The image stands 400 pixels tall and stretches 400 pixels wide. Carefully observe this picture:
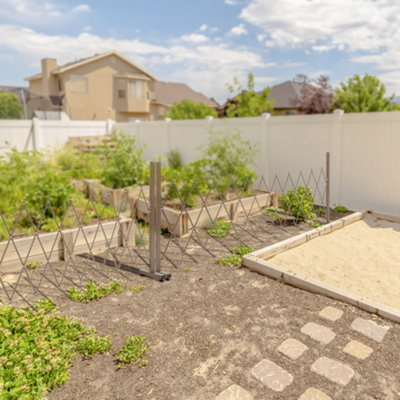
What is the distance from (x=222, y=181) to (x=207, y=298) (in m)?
4.58

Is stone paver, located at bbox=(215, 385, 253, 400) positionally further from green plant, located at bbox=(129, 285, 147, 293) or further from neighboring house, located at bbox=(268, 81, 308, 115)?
neighboring house, located at bbox=(268, 81, 308, 115)

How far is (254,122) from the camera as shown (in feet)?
30.9

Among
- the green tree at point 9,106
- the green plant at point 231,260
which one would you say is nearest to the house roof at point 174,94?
the green tree at point 9,106

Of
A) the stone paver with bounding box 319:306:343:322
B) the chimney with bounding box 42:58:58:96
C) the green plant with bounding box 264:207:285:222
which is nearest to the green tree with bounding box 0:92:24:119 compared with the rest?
the chimney with bounding box 42:58:58:96

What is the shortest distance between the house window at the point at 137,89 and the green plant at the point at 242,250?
86.4ft

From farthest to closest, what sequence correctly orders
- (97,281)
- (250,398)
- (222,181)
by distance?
(222,181) < (97,281) < (250,398)

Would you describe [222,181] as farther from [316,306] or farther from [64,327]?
[64,327]

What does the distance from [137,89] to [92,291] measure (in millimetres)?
27974

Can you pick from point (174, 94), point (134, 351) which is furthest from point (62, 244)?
point (174, 94)

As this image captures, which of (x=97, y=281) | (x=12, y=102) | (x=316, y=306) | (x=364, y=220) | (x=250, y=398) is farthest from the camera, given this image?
(x=12, y=102)

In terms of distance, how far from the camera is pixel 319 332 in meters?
3.29

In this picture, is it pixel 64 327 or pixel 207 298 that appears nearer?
pixel 64 327

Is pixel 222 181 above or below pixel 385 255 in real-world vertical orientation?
above

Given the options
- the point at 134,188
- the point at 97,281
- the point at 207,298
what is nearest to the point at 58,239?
the point at 97,281
